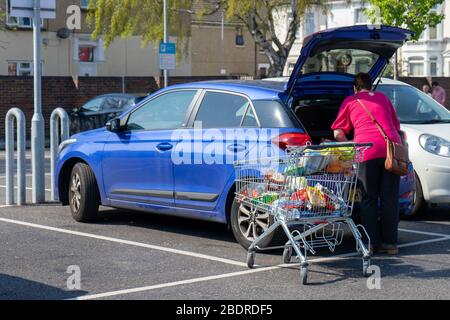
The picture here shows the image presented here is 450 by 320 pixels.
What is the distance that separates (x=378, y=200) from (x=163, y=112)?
2.63 metres

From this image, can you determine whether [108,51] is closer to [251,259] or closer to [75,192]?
[75,192]

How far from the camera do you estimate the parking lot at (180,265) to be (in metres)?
6.92

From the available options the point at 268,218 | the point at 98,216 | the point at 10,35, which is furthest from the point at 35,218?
the point at 10,35

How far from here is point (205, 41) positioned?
2018 inches

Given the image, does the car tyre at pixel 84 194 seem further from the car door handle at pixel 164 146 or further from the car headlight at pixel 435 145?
the car headlight at pixel 435 145

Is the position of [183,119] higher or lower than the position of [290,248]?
higher

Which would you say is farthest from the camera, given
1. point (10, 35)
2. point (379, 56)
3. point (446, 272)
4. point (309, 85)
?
point (10, 35)

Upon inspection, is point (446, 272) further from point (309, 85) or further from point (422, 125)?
point (422, 125)

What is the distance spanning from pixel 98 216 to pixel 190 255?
9.12ft

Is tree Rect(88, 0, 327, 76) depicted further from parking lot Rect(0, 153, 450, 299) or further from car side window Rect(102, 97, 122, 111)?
parking lot Rect(0, 153, 450, 299)

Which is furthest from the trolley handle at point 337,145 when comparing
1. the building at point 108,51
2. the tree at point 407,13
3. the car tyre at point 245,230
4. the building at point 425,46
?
the building at point 425,46

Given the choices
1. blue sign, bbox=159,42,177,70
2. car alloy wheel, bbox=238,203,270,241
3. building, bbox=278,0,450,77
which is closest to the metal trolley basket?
car alloy wheel, bbox=238,203,270,241


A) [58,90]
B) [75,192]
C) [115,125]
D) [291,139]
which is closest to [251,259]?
[291,139]

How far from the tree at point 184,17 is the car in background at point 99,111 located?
20.0 ft
